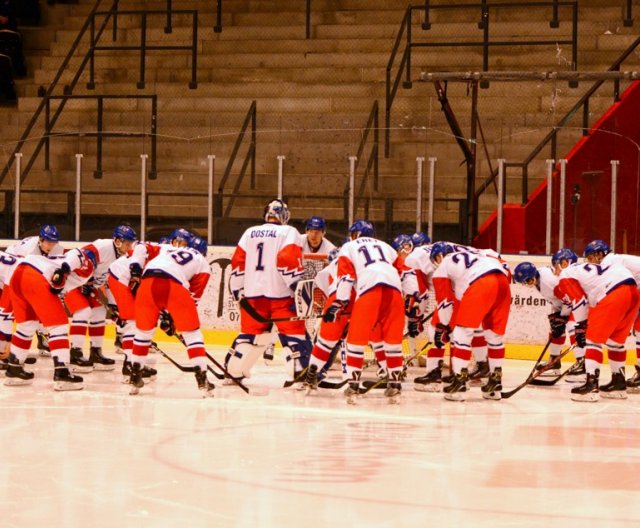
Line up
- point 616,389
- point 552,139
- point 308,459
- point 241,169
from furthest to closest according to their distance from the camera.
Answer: point 241,169, point 552,139, point 616,389, point 308,459

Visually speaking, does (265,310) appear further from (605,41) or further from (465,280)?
(605,41)

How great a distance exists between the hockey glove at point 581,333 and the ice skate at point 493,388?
27.8 inches

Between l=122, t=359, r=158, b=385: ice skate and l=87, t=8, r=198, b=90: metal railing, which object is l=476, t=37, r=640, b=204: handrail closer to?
l=122, t=359, r=158, b=385: ice skate

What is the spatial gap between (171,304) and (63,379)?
0.97m

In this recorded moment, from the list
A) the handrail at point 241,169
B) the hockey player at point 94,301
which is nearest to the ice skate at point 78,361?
the hockey player at point 94,301

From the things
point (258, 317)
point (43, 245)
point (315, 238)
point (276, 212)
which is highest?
point (276, 212)

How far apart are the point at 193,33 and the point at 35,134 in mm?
2662

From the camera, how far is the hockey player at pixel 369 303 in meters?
8.27

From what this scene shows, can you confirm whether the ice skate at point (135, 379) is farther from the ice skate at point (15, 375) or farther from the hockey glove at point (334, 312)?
the hockey glove at point (334, 312)

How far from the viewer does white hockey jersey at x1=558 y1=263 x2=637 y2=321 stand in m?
8.69

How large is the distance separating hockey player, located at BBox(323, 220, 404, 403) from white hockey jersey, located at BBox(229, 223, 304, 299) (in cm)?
52

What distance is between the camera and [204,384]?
336 inches

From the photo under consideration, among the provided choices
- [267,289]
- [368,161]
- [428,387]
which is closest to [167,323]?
[267,289]

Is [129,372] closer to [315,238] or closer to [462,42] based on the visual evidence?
[315,238]
